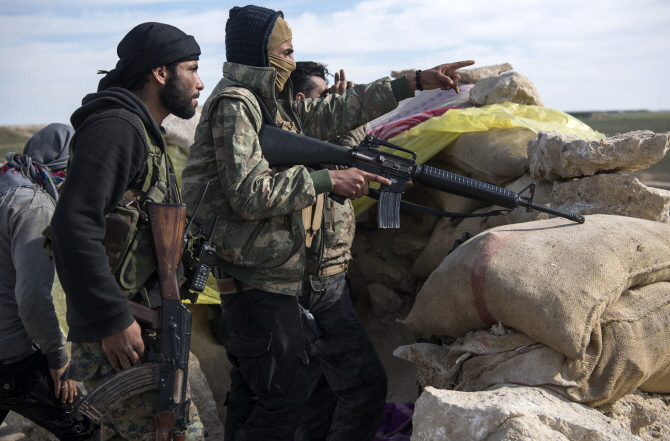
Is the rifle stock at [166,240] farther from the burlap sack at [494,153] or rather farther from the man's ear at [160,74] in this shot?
the burlap sack at [494,153]

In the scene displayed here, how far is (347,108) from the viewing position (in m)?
2.61

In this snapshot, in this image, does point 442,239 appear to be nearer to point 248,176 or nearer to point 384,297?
point 384,297

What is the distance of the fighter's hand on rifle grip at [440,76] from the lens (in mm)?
2531

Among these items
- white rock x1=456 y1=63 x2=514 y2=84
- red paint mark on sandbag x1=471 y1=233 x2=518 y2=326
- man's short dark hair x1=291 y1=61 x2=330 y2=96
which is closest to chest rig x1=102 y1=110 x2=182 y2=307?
red paint mark on sandbag x1=471 y1=233 x2=518 y2=326

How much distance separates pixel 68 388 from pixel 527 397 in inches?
74.4

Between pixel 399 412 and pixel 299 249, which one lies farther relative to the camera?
pixel 399 412

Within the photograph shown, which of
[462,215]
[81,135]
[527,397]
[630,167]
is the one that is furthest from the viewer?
[462,215]

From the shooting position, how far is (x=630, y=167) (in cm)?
260

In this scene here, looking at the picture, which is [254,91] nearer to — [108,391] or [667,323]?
[108,391]

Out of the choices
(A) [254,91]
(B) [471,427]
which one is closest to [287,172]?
(A) [254,91]

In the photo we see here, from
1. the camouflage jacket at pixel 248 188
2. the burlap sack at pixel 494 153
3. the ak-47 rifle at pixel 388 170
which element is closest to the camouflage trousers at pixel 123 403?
the camouflage jacket at pixel 248 188

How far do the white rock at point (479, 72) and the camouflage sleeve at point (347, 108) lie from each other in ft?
5.82

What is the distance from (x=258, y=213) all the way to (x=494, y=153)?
1.67 m

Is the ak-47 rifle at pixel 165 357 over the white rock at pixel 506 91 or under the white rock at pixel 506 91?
under
